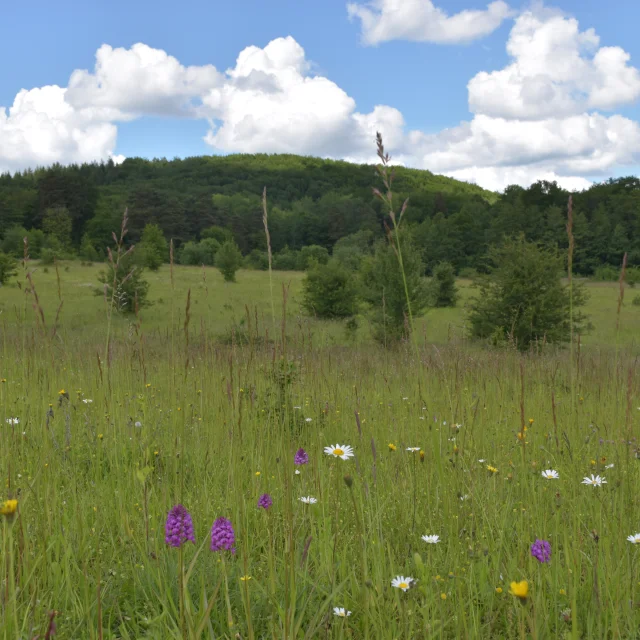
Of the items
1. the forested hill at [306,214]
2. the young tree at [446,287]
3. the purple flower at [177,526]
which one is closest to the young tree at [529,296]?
the young tree at [446,287]

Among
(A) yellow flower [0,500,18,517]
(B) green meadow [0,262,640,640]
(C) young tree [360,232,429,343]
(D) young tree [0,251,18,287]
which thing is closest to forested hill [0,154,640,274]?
(D) young tree [0,251,18,287]

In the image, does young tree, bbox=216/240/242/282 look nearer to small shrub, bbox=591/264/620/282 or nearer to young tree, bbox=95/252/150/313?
young tree, bbox=95/252/150/313

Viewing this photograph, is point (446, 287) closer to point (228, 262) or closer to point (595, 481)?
point (228, 262)

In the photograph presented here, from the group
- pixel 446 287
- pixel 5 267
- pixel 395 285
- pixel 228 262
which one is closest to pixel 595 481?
pixel 395 285

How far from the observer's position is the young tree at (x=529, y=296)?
44.3 feet

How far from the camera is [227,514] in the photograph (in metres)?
2.24

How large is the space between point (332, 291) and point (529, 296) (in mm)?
10518

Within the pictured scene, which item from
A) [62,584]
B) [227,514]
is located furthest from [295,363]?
[62,584]

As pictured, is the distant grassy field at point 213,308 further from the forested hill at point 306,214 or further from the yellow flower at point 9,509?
the forested hill at point 306,214

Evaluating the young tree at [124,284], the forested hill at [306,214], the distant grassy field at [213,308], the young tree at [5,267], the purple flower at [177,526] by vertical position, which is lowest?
A: the distant grassy field at [213,308]

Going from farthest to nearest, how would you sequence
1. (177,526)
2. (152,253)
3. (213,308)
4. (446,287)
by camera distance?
(152,253), (446,287), (213,308), (177,526)

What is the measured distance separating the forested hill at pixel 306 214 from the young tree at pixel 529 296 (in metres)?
29.1

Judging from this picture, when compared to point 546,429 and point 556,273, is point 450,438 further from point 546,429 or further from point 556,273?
point 556,273

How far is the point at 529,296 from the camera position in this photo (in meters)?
13.7
